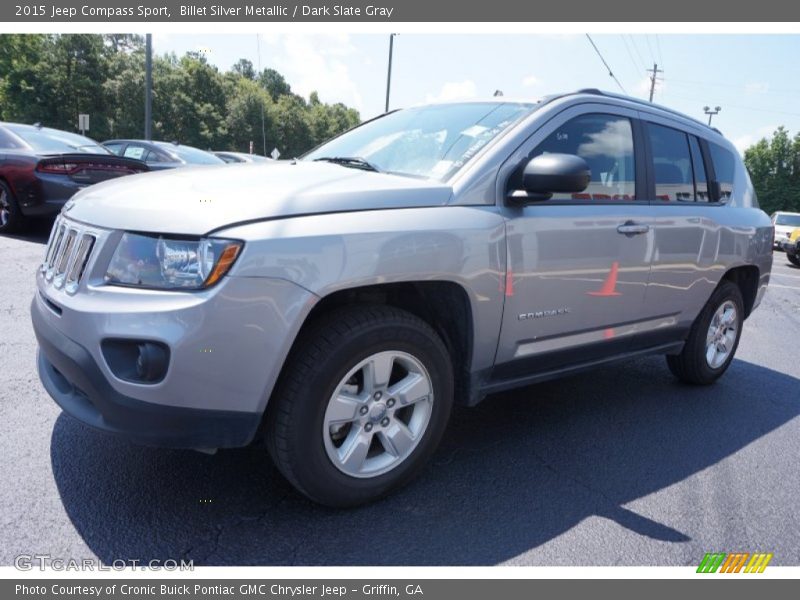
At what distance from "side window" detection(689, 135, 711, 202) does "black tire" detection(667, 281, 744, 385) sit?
72 cm

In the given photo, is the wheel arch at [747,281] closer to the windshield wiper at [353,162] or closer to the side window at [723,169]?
the side window at [723,169]

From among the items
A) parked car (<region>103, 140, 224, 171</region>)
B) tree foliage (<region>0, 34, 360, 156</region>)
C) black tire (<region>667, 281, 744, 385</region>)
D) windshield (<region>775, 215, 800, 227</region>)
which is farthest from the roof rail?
tree foliage (<region>0, 34, 360, 156</region>)

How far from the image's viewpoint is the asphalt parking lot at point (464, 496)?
2.26 meters

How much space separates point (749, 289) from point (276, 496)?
403 centimetres

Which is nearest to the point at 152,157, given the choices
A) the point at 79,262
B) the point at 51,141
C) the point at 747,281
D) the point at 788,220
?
the point at 51,141

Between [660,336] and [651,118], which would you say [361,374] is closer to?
[660,336]

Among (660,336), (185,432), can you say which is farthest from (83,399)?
(660,336)

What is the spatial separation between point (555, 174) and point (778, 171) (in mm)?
69914

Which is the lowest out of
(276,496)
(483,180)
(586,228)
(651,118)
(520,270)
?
(276,496)

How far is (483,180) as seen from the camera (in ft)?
8.90

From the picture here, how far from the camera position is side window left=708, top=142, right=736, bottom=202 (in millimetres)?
4309

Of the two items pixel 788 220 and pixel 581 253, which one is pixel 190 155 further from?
pixel 788 220

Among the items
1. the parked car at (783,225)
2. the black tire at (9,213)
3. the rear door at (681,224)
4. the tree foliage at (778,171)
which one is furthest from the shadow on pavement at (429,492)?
the tree foliage at (778,171)

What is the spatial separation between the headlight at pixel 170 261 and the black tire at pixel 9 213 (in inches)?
248
